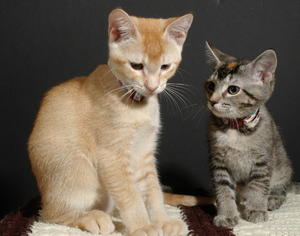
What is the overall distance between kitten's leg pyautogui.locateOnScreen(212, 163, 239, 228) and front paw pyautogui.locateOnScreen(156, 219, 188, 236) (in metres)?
0.15

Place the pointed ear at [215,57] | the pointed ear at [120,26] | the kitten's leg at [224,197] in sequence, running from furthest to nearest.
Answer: the pointed ear at [215,57] < the kitten's leg at [224,197] < the pointed ear at [120,26]

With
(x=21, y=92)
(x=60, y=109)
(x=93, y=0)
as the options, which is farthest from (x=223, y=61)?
(x=21, y=92)

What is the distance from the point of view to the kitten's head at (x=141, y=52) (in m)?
1.47

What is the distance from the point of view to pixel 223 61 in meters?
1.76

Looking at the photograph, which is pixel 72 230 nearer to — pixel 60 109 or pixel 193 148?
pixel 60 109

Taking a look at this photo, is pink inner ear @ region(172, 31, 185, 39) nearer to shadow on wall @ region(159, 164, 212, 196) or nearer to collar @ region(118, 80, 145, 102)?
collar @ region(118, 80, 145, 102)

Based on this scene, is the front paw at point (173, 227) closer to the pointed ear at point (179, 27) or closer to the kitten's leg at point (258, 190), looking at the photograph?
the kitten's leg at point (258, 190)

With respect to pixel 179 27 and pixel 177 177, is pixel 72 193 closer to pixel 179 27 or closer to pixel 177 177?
pixel 179 27

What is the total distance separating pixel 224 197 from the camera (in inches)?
66.6

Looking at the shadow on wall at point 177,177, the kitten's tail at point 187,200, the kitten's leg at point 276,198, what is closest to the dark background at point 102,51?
the shadow on wall at point 177,177

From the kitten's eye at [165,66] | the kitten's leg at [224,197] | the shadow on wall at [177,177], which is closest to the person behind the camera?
the kitten's eye at [165,66]

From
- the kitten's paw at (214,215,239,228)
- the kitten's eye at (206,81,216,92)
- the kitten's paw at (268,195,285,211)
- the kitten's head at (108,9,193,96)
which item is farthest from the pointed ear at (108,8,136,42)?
the kitten's paw at (268,195,285,211)

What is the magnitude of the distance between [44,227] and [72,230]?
0.11 metres

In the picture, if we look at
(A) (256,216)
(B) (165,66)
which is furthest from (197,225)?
(B) (165,66)
